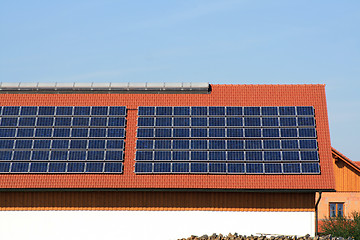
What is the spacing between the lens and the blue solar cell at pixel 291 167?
36.5 metres

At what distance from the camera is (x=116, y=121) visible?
38688mm

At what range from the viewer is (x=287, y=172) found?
120 ft

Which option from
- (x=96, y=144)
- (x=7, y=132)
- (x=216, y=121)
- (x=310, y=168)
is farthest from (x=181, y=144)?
(x=7, y=132)

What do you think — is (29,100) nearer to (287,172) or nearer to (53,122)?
(53,122)

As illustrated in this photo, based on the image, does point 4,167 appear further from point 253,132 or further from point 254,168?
point 253,132

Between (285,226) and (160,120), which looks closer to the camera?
(285,226)

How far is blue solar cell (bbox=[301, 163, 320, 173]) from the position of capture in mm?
36562

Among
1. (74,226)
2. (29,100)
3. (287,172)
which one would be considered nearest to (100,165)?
(74,226)

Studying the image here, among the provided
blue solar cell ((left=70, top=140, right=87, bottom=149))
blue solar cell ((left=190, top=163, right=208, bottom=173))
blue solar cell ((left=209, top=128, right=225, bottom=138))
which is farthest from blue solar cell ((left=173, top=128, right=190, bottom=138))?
blue solar cell ((left=70, top=140, right=87, bottom=149))

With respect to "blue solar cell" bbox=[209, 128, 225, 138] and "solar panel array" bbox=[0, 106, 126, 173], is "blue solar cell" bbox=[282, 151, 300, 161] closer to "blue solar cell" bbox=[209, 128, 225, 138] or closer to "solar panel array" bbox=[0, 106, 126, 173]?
"blue solar cell" bbox=[209, 128, 225, 138]

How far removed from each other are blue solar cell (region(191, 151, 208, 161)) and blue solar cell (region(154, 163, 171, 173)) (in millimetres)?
1672

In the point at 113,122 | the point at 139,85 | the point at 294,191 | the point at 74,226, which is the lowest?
the point at 74,226

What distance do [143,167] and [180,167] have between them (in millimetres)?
2388

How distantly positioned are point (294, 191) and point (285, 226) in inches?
88.8
